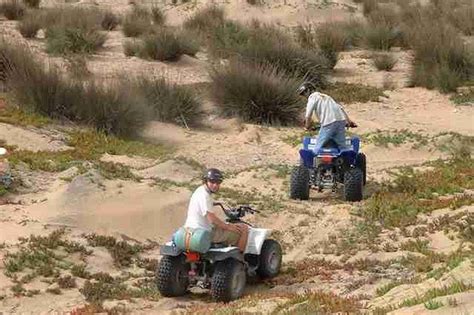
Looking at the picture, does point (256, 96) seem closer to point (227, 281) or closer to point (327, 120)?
point (327, 120)

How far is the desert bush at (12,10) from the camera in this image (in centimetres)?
2950

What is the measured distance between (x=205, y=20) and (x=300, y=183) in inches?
753

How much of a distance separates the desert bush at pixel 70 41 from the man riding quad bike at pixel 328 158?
12009 millimetres

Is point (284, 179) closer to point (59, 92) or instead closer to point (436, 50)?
point (59, 92)

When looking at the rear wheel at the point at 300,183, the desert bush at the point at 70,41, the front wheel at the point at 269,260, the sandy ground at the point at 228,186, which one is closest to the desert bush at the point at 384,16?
the sandy ground at the point at 228,186

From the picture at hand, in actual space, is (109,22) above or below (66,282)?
below

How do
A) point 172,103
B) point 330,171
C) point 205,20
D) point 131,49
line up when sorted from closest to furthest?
point 330,171
point 172,103
point 131,49
point 205,20

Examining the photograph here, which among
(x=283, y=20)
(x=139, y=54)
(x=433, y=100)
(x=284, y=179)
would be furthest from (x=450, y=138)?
(x=283, y=20)

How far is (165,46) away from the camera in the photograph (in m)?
23.3

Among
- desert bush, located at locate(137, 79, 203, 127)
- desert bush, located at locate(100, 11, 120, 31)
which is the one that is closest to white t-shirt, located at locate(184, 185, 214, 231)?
desert bush, located at locate(137, 79, 203, 127)

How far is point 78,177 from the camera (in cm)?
1154

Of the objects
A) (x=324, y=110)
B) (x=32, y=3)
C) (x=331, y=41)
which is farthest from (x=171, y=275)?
(x=32, y=3)

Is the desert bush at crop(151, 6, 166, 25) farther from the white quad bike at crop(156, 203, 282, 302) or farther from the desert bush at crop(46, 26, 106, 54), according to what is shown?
Result: the white quad bike at crop(156, 203, 282, 302)

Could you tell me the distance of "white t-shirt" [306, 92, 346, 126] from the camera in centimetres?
1216
